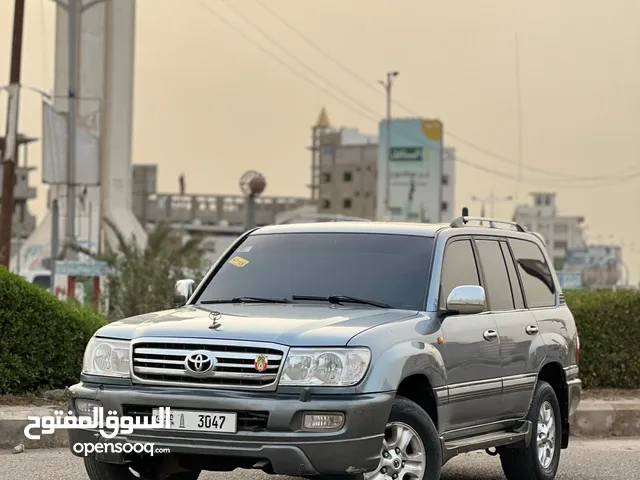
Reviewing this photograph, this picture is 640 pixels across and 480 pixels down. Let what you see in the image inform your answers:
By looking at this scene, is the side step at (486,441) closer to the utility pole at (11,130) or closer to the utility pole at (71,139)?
the utility pole at (11,130)

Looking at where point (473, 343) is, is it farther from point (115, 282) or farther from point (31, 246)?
point (31, 246)

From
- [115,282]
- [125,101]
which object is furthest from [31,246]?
[115,282]

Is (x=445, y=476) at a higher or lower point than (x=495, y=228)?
lower

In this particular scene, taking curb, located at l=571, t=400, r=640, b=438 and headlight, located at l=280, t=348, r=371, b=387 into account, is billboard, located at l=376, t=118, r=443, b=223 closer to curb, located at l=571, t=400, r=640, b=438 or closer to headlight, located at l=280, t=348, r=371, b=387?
curb, located at l=571, t=400, r=640, b=438

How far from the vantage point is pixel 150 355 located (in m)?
7.39

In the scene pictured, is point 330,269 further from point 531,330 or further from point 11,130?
point 11,130

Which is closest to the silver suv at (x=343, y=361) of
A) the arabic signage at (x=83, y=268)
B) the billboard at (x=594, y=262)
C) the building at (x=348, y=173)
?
the arabic signage at (x=83, y=268)

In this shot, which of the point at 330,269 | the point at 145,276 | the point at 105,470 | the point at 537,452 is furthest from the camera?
the point at 145,276

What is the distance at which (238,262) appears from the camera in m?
9.04

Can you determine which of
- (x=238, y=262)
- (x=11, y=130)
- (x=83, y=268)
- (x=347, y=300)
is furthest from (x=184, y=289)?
(x=11, y=130)

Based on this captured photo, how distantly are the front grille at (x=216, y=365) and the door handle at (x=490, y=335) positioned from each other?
2100 millimetres

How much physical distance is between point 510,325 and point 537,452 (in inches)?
41.4

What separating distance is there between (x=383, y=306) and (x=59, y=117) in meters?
32.5

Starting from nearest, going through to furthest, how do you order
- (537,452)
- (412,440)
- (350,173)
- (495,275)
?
1. (412,440)
2. (495,275)
3. (537,452)
4. (350,173)
